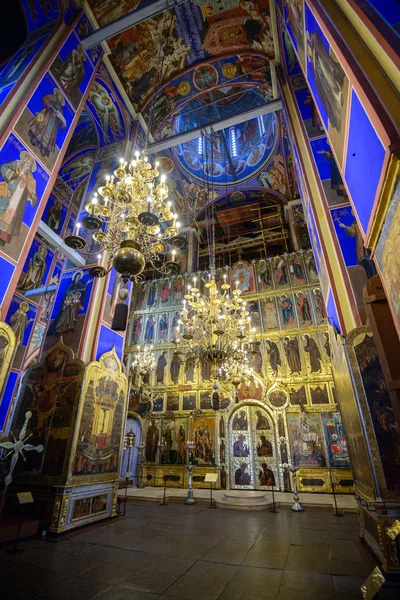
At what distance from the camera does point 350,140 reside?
2.67 m

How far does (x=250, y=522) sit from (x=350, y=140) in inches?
283

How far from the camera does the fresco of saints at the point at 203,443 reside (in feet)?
36.9

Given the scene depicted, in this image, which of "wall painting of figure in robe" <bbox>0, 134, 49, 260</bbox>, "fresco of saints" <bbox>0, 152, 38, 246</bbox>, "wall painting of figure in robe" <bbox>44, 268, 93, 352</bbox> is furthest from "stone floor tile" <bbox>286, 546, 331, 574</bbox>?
"fresco of saints" <bbox>0, 152, 38, 246</bbox>

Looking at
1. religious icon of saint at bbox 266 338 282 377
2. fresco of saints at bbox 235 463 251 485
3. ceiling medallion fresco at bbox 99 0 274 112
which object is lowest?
fresco of saints at bbox 235 463 251 485

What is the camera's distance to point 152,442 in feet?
40.1

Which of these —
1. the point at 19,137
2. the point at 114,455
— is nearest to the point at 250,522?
the point at 114,455

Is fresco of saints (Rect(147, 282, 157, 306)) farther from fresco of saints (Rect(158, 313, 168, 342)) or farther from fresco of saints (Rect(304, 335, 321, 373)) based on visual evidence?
fresco of saints (Rect(304, 335, 321, 373))

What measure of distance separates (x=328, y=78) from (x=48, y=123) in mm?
5569

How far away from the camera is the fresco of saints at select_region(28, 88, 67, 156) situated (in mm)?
5430

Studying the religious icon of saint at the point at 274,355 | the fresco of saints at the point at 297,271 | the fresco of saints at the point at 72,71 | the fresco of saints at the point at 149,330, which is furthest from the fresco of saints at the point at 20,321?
the fresco of saints at the point at 297,271

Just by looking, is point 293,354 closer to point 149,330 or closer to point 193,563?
point 149,330

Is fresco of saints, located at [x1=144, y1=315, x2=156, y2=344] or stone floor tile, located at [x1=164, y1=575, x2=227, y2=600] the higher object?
fresco of saints, located at [x1=144, y1=315, x2=156, y2=344]

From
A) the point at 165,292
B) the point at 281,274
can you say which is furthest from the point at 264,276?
the point at 165,292

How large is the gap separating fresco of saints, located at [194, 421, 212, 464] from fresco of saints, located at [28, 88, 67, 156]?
437 inches
